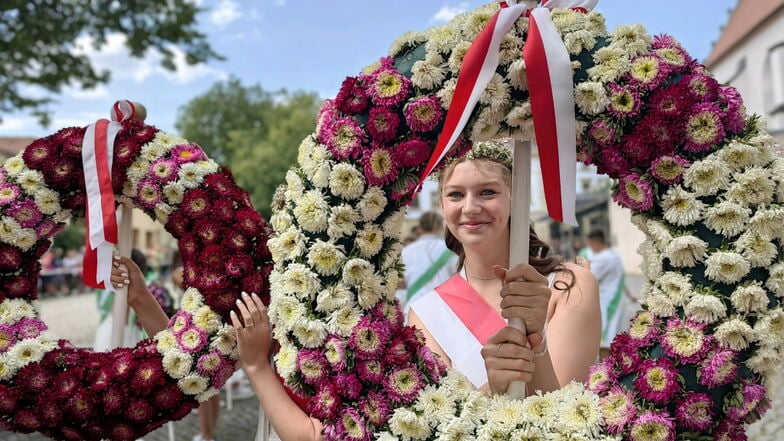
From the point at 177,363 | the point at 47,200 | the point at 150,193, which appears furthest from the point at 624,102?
the point at 47,200

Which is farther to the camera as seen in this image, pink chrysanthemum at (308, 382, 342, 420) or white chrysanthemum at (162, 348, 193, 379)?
white chrysanthemum at (162, 348, 193, 379)

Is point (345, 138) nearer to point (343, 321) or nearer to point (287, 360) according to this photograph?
point (343, 321)

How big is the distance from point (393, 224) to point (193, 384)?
4.18 feet

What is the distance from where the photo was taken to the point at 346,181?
2.21 metres

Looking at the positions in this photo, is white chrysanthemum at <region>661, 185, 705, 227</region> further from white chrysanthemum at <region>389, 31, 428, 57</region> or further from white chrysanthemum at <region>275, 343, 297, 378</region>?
white chrysanthemum at <region>275, 343, 297, 378</region>

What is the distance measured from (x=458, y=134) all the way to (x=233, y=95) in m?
45.3

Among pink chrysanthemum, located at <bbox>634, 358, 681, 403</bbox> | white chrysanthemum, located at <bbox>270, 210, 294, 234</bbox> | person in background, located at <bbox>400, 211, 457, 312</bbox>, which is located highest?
person in background, located at <bbox>400, 211, 457, 312</bbox>

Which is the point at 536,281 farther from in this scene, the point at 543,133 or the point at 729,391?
the point at 729,391

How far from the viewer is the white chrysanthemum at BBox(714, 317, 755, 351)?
1.94 metres

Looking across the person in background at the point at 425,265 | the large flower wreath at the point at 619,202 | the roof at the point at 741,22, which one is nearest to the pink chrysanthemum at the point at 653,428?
the large flower wreath at the point at 619,202

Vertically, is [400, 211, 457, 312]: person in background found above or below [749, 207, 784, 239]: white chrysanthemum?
above

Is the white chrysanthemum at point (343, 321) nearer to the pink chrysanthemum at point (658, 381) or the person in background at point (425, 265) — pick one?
the pink chrysanthemum at point (658, 381)

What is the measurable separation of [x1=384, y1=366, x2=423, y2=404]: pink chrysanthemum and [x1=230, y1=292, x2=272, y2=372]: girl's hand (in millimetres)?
662

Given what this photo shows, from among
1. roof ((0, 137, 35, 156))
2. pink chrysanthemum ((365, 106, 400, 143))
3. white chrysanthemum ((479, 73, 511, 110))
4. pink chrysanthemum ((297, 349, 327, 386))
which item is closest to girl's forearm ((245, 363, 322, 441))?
pink chrysanthemum ((297, 349, 327, 386))
